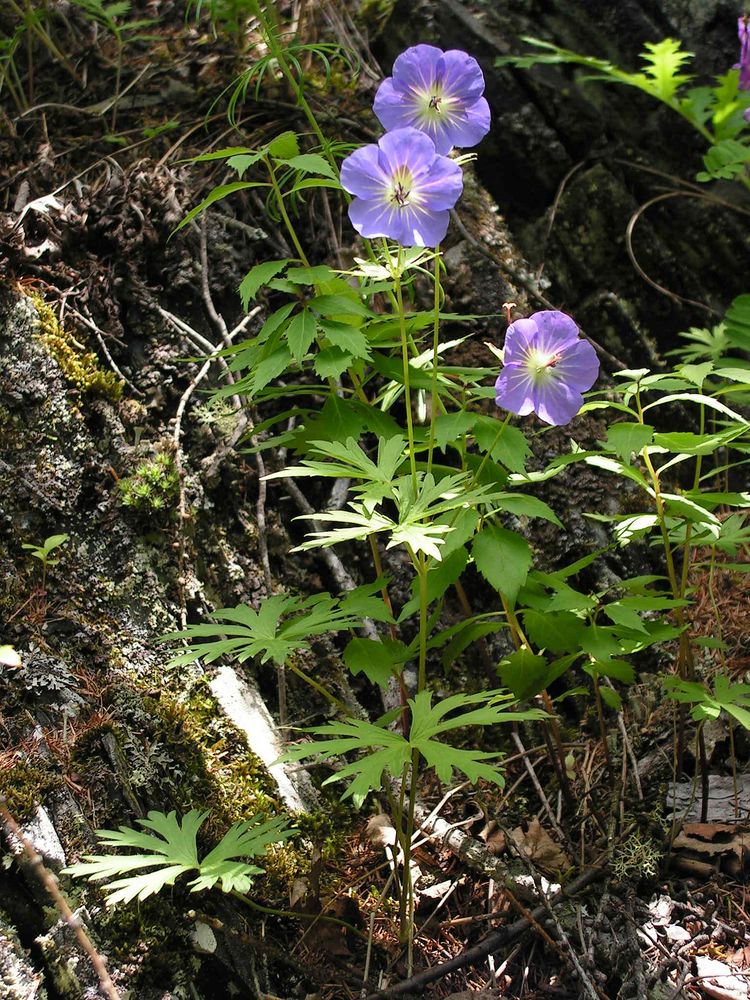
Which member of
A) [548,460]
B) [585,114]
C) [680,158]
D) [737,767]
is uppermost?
[585,114]

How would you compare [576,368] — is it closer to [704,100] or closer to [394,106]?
[394,106]

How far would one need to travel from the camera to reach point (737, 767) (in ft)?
7.41

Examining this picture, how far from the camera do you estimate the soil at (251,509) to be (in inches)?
72.4

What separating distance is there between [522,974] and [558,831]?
1.27 feet

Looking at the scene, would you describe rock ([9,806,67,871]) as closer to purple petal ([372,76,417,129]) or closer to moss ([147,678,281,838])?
moss ([147,678,281,838])

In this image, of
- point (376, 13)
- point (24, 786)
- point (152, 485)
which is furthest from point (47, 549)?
point (376, 13)

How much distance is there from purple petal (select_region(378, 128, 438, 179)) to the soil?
0.69 metres

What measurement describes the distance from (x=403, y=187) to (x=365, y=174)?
88 millimetres

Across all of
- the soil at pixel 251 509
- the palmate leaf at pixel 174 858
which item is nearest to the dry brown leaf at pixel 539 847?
the soil at pixel 251 509

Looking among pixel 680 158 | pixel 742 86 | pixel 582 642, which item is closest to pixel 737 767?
pixel 582 642

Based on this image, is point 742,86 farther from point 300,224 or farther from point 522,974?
point 522,974

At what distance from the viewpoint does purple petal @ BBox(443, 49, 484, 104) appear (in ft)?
6.05

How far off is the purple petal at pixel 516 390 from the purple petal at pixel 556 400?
18 millimetres

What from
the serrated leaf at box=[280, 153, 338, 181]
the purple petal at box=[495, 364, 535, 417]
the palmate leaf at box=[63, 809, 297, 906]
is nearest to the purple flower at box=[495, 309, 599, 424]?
the purple petal at box=[495, 364, 535, 417]
